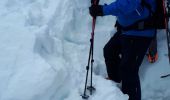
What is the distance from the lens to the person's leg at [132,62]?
246 inches

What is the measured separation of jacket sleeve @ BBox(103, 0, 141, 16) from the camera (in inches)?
222

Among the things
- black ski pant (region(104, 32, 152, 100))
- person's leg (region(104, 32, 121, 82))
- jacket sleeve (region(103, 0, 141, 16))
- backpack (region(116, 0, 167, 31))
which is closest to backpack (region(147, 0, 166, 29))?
backpack (region(116, 0, 167, 31))

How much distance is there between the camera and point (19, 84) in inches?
209

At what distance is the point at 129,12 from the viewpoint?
5.78 meters

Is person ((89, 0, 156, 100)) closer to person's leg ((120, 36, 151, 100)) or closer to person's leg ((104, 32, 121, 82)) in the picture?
person's leg ((120, 36, 151, 100))

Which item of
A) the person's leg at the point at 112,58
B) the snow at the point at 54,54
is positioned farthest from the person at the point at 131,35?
the snow at the point at 54,54

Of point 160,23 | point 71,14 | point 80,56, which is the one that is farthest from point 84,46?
point 160,23

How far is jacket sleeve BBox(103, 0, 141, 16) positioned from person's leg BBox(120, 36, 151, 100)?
0.73 m

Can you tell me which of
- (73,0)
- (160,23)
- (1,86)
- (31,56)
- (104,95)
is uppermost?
(73,0)

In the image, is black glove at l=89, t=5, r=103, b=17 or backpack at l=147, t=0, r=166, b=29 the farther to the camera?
backpack at l=147, t=0, r=166, b=29

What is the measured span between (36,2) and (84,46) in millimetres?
1578

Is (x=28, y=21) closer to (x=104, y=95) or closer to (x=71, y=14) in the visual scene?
(x=71, y=14)

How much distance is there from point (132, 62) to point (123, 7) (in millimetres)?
1152

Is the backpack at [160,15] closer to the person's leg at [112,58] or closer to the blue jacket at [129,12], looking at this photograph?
the blue jacket at [129,12]
